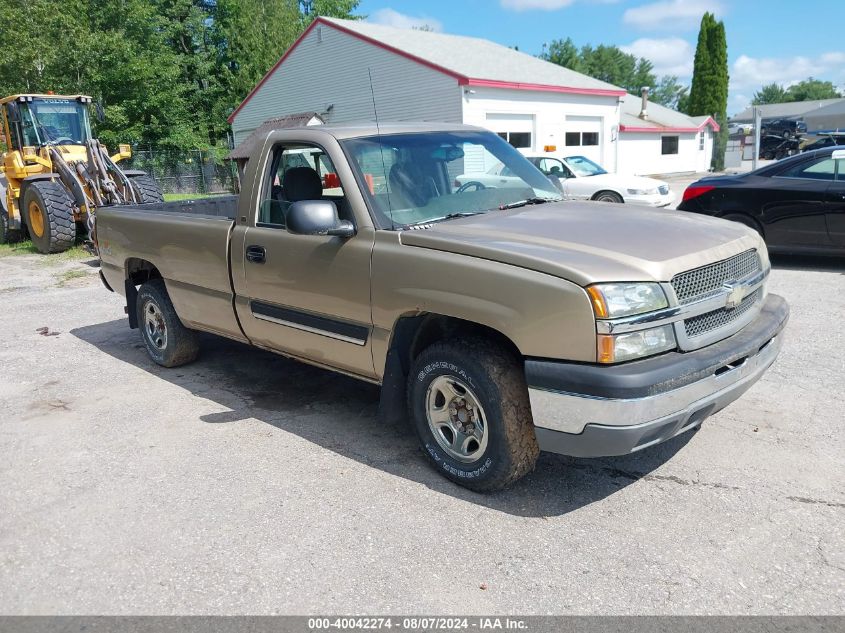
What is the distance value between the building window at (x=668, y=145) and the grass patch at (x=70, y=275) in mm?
32217

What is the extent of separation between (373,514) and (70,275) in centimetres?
968

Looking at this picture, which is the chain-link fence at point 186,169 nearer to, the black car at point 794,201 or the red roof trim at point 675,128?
the red roof trim at point 675,128

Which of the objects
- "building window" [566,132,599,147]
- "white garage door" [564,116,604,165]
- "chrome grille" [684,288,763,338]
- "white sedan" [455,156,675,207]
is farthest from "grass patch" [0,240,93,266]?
"building window" [566,132,599,147]

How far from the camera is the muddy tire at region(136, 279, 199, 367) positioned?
5.93 meters

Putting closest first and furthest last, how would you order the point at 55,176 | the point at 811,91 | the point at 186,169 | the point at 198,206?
the point at 198,206 < the point at 55,176 < the point at 186,169 < the point at 811,91

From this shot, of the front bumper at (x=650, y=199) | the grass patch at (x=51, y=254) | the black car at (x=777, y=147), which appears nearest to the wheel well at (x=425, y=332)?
the grass patch at (x=51, y=254)

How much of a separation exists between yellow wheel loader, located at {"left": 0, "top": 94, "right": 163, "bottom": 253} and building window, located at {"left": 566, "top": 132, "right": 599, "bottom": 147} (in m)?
17.7

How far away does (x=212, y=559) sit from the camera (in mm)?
3246

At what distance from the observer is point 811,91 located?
125688 millimetres

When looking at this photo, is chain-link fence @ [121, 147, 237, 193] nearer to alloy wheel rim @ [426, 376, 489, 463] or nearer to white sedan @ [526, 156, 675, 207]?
white sedan @ [526, 156, 675, 207]

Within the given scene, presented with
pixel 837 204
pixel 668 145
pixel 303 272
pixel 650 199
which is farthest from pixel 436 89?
pixel 303 272

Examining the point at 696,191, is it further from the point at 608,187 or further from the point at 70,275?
the point at 70,275

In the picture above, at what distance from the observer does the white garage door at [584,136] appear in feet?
90.3

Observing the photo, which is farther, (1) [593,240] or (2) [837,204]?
(2) [837,204]
